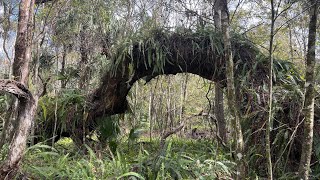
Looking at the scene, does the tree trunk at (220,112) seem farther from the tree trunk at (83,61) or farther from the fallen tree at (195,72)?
the tree trunk at (83,61)

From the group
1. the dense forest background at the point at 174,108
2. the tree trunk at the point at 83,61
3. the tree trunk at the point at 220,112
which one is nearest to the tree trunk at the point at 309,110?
the dense forest background at the point at 174,108

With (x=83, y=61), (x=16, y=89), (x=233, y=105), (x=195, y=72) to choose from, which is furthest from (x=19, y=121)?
(x=83, y=61)

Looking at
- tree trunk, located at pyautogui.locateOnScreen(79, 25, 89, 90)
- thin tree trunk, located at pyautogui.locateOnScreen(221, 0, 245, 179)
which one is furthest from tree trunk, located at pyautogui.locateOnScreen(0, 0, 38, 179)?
tree trunk, located at pyautogui.locateOnScreen(79, 25, 89, 90)

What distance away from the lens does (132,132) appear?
555cm

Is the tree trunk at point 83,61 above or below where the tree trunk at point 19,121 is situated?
above

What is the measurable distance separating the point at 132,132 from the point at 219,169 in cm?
234

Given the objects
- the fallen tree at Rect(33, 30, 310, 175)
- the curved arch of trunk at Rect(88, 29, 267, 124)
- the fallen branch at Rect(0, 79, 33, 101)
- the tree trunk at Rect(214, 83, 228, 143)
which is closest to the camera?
the fallen branch at Rect(0, 79, 33, 101)

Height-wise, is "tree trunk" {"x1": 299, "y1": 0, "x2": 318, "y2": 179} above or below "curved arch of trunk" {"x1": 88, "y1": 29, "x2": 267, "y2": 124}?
below

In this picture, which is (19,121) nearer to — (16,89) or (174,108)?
(16,89)

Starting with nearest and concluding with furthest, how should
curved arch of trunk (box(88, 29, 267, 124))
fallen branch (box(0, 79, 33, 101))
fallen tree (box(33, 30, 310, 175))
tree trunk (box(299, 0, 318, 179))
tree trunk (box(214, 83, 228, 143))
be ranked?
fallen branch (box(0, 79, 33, 101)) → tree trunk (box(299, 0, 318, 179)) → fallen tree (box(33, 30, 310, 175)) → curved arch of trunk (box(88, 29, 267, 124)) → tree trunk (box(214, 83, 228, 143))

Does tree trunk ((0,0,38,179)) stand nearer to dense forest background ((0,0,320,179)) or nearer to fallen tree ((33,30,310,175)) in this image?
dense forest background ((0,0,320,179))

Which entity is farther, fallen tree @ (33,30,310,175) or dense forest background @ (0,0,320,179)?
fallen tree @ (33,30,310,175)

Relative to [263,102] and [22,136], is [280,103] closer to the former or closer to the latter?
[263,102]

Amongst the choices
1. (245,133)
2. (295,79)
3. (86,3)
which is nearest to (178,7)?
(86,3)
